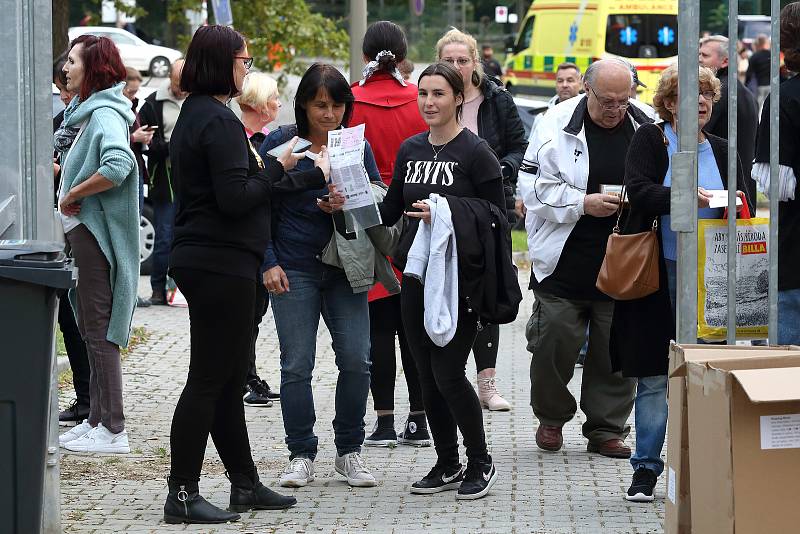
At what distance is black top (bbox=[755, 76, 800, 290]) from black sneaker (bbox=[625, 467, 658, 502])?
38.2 inches

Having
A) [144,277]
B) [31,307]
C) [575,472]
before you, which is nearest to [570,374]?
[575,472]

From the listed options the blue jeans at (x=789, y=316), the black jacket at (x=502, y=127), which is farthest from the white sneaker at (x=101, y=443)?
the blue jeans at (x=789, y=316)

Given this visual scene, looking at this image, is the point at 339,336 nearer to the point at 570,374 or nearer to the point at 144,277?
the point at 570,374

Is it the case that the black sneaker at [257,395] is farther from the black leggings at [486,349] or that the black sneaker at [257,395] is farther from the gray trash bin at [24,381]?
the gray trash bin at [24,381]

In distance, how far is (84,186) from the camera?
6.45 metres

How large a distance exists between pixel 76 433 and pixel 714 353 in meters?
3.82

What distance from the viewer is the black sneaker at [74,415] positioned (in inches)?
291

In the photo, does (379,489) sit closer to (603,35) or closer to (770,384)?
(770,384)

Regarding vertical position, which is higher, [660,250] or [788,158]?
[788,158]

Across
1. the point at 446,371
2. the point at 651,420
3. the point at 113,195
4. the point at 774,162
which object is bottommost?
the point at 651,420

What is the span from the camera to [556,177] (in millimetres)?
6273

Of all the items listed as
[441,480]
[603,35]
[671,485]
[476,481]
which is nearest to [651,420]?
[476,481]

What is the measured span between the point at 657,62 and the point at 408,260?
66.8 feet

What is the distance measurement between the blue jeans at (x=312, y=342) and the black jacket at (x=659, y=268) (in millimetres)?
1153
